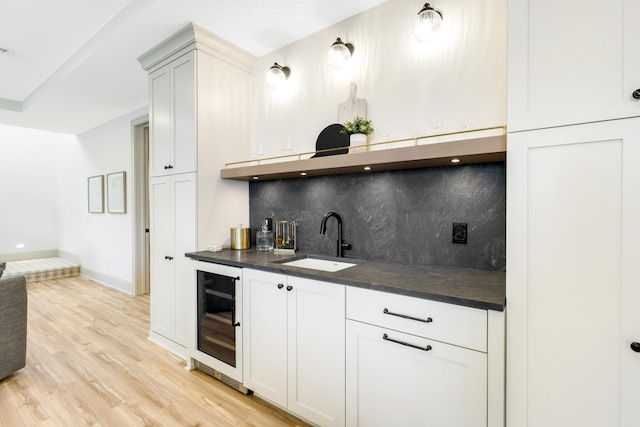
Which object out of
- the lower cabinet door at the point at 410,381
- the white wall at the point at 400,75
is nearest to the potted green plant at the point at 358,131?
the white wall at the point at 400,75

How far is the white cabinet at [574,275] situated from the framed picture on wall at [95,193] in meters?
5.70

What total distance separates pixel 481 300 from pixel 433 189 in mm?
855

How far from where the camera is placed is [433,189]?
1870mm

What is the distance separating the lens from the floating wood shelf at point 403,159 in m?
1.44

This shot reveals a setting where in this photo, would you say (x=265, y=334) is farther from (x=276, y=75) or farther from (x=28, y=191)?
(x=28, y=191)

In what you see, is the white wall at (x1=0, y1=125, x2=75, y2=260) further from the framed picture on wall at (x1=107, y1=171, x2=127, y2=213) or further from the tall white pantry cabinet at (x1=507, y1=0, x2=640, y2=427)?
the tall white pantry cabinet at (x1=507, y1=0, x2=640, y2=427)

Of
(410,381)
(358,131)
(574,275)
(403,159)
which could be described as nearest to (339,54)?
(358,131)

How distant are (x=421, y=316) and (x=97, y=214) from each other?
5.65 metres

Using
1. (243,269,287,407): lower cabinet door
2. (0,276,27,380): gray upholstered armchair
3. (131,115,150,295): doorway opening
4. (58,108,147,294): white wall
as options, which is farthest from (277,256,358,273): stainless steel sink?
(58,108,147,294): white wall

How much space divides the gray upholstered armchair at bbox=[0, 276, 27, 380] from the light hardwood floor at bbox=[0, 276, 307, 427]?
122mm

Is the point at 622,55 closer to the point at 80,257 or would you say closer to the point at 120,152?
the point at 120,152

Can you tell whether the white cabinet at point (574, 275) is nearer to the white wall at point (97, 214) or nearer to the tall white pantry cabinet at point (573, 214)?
the tall white pantry cabinet at point (573, 214)

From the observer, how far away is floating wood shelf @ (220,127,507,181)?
144cm

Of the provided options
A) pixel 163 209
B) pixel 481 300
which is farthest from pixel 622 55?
pixel 163 209
